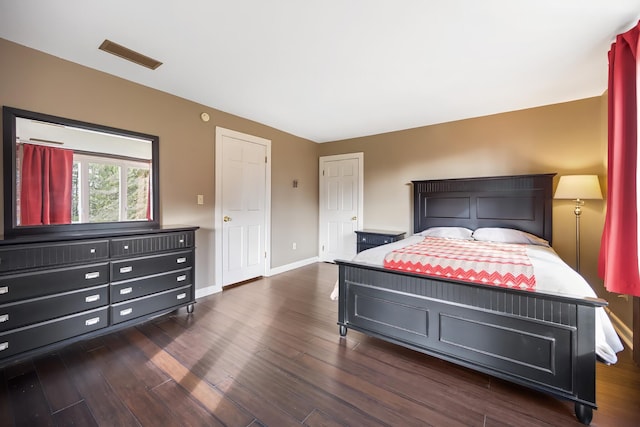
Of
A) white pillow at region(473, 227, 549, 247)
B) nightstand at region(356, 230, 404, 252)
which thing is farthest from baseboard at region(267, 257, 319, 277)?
white pillow at region(473, 227, 549, 247)

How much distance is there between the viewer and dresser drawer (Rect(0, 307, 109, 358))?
5.82 feet

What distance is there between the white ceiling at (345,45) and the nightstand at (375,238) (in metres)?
1.86

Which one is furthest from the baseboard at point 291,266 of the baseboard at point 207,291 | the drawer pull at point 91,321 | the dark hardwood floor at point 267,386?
the drawer pull at point 91,321

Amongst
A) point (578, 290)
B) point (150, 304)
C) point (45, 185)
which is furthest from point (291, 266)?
point (578, 290)

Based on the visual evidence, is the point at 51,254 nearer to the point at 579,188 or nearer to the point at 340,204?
the point at 340,204

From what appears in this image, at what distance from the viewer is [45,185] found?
223 centimetres

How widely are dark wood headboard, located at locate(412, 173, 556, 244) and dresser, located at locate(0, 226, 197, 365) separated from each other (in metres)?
3.27

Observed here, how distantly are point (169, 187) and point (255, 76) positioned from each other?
61.5 inches

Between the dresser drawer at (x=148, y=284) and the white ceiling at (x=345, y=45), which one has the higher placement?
the white ceiling at (x=345, y=45)

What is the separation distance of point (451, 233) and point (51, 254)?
3992 mm

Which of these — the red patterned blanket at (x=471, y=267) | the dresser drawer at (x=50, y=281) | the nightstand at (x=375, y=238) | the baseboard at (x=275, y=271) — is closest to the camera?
the red patterned blanket at (x=471, y=267)

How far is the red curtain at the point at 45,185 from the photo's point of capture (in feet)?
7.03

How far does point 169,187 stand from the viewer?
9.88ft

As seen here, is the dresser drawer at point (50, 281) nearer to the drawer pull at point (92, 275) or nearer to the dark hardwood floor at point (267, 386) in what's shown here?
the drawer pull at point (92, 275)
